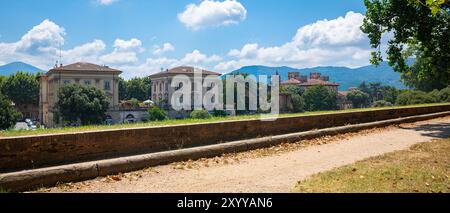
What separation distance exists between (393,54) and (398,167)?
993cm

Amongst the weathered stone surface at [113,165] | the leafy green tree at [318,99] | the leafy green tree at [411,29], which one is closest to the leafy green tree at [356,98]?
the leafy green tree at [318,99]

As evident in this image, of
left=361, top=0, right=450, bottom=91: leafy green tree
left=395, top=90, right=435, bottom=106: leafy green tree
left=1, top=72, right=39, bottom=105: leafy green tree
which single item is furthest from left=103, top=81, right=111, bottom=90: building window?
left=361, top=0, right=450, bottom=91: leafy green tree

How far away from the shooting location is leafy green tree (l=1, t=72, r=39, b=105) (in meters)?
85.4

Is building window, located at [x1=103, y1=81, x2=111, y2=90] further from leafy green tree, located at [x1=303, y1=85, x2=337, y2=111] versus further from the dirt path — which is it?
the dirt path

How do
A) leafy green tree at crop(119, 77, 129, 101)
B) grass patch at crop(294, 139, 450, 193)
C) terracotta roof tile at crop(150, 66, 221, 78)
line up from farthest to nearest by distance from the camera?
leafy green tree at crop(119, 77, 129, 101)
terracotta roof tile at crop(150, 66, 221, 78)
grass patch at crop(294, 139, 450, 193)

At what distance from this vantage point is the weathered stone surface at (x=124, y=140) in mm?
6359

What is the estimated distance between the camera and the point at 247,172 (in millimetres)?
7227

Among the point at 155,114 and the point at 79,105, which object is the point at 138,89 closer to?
the point at 155,114

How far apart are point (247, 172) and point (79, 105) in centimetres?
5803

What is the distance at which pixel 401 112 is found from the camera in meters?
17.6

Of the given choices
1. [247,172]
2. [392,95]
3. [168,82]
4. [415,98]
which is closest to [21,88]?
[168,82]

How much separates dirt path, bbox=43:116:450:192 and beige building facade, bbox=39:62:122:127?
7355 centimetres

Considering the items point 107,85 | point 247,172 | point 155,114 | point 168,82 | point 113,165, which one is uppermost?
point 168,82

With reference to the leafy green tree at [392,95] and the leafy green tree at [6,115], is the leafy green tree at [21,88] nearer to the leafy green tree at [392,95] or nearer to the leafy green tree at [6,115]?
the leafy green tree at [6,115]
